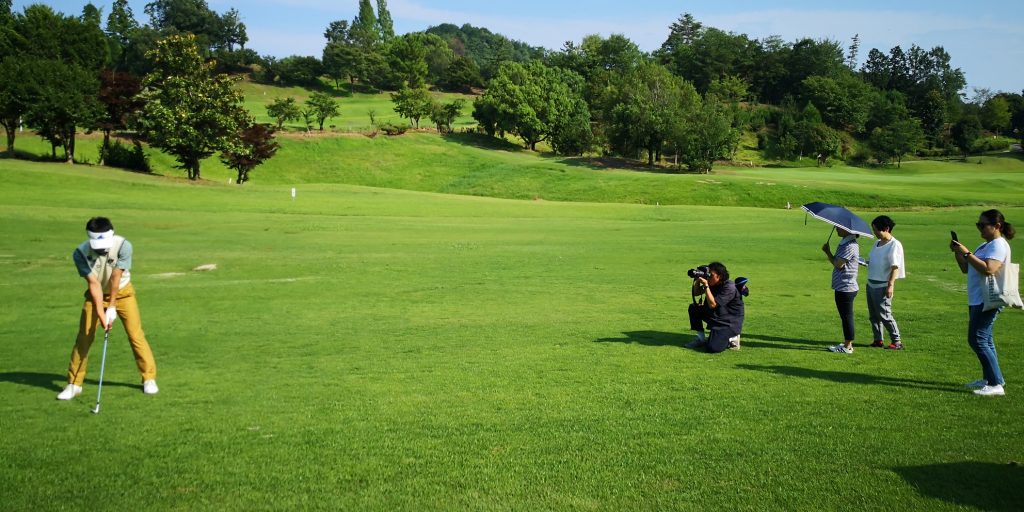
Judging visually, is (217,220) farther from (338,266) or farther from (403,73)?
(403,73)

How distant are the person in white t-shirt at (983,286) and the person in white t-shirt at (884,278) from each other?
8.19ft

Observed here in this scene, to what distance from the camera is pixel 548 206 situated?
5297 centimetres

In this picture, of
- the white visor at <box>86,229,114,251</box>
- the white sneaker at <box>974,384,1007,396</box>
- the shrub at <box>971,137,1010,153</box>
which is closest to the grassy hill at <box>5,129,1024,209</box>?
the shrub at <box>971,137,1010,153</box>

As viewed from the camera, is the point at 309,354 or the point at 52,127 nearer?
the point at 309,354

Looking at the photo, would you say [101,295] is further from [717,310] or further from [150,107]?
[150,107]

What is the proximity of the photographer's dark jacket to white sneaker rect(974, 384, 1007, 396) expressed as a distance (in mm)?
3871

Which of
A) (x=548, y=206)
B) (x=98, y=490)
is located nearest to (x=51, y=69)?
(x=548, y=206)

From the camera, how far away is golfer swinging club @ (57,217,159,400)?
9.55 meters

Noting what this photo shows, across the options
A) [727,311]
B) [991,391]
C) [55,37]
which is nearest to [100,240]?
[727,311]

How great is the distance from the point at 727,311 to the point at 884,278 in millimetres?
3087

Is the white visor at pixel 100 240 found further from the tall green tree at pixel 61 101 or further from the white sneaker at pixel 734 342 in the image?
the tall green tree at pixel 61 101

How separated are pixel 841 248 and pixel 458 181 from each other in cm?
7218

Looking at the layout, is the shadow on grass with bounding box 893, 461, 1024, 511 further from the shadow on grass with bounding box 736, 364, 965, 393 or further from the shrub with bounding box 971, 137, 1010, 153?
the shrub with bounding box 971, 137, 1010, 153

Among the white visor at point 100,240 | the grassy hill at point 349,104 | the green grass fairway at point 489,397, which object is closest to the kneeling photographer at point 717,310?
the green grass fairway at point 489,397
